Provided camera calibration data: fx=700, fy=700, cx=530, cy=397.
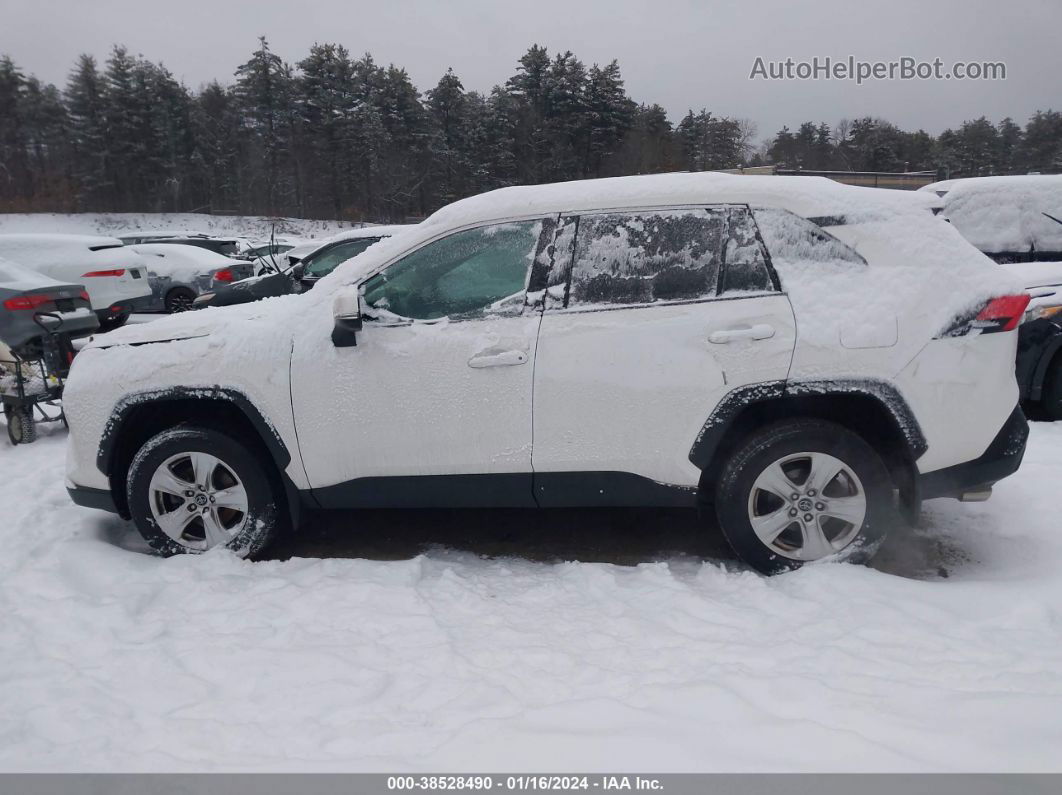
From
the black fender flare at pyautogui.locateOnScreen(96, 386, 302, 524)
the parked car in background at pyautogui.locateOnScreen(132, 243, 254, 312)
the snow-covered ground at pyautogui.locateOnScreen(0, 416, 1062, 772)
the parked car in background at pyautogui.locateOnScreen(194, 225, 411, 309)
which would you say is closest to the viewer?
the snow-covered ground at pyautogui.locateOnScreen(0, 416, 1062, 772)

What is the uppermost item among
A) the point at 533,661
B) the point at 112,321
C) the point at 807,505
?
the point at 112,321

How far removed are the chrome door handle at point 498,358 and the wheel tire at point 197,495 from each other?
127cm

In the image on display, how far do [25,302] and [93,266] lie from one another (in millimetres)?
3637

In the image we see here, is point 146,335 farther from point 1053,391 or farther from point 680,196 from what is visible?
point 1053,391

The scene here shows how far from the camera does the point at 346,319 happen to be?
10.7 ft

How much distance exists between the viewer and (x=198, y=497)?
3.62m

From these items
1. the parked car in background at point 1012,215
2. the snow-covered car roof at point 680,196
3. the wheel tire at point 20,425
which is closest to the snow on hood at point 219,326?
the snow-covered car roof at point 680,196

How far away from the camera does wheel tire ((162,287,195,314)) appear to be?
44.2ft

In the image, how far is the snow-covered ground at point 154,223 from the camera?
42.6 metres

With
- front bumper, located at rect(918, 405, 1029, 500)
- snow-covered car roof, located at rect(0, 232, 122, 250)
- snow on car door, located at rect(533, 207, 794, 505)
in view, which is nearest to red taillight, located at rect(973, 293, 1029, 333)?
front bumper, located at rect(918, 405, 1029, 500)

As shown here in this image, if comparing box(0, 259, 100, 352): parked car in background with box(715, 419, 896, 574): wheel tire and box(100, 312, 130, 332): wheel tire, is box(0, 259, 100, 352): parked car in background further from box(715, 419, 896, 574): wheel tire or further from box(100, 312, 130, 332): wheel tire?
box(715, 419, 896, 574): wheel tire

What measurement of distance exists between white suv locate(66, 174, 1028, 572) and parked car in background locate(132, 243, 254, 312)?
10744mm

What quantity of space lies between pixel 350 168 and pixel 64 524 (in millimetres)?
49043

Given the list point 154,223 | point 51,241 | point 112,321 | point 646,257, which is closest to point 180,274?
point 51,241
